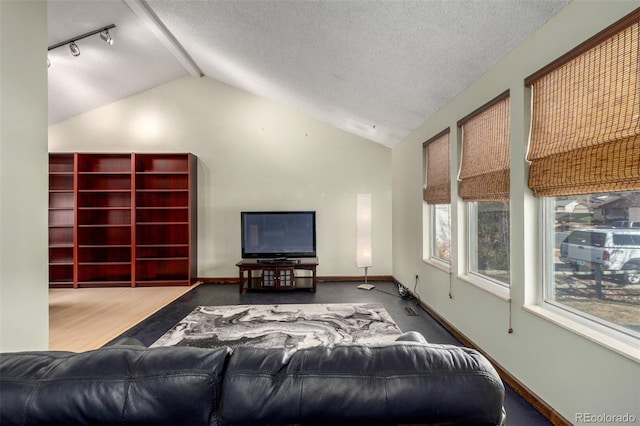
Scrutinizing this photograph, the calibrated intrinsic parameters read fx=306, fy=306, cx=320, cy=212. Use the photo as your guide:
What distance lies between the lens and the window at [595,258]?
5.00 ft

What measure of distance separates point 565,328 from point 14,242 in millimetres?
3243

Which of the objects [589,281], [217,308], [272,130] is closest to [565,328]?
[589,281]

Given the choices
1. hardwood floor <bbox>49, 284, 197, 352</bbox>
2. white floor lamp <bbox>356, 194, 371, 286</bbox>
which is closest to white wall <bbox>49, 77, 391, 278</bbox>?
white floor lamp <bbox>356, 194, 371, 286</bbox>

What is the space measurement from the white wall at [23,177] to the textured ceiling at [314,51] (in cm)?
169

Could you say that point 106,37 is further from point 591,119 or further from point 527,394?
point 527,394

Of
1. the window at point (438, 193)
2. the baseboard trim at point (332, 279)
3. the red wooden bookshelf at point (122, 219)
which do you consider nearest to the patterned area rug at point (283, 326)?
the window at point (438, 193)

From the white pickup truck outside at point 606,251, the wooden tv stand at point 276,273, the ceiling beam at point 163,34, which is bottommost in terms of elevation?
the wooden tv stand at point 276,273

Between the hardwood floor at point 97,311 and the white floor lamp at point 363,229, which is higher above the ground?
the white floor lamp at point 363,229

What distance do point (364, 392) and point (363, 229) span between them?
4.47 metres

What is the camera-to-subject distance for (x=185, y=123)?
5.59m

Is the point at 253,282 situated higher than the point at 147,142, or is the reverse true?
the point at 147,142

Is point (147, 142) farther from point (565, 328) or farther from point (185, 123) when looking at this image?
point (565, 328)

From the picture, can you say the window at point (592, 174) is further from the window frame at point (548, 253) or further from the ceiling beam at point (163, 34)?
the ceiling beam at point (163, 34)

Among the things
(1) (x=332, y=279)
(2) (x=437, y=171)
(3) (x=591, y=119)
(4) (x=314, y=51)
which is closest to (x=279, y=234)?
(1) (x=332, y=279)
